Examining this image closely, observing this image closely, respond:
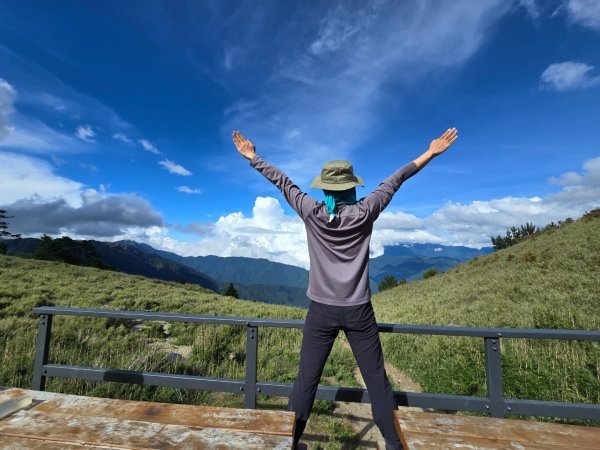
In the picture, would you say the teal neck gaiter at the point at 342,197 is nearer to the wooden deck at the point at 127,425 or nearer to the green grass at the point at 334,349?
the wooden deck at the point at 127,425

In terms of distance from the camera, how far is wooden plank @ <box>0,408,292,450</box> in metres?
1.66

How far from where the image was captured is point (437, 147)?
297cm

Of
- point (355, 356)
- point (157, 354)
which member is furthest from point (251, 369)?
point (157, 354)

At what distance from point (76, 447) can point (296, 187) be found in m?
2.16

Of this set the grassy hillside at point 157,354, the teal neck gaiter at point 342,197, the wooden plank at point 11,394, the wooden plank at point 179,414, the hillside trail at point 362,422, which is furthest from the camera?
the grassy hillside at point 157,354

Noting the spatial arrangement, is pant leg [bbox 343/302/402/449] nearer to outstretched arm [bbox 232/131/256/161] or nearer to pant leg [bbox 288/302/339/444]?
pant leg [bbox 288/302/339/444]

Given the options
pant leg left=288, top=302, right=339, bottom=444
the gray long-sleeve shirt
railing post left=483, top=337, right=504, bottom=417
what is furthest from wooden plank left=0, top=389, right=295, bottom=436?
railing post left=483, top=337, right=504, bottom=417

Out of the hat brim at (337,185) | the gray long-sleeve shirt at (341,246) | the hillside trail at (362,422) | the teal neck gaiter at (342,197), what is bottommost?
the hillside trail at (362,422)

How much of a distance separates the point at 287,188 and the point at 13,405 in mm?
2282

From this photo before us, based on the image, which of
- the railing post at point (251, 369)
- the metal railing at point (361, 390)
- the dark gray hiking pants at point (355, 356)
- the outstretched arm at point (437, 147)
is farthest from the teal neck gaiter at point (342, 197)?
the railing post at point (251, 369)

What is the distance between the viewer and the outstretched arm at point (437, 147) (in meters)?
Answer: 2.91

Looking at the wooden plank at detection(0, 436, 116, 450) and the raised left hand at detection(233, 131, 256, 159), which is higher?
the raised left hand at detection(233, 131, 256, 159)

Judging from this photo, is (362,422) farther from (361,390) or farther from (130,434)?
(130,434)

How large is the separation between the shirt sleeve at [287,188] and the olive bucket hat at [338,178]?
145 millimetres
